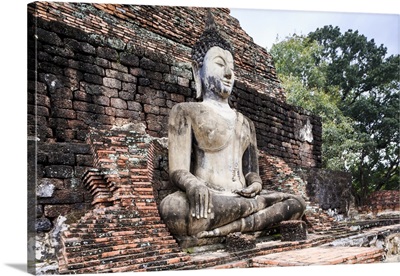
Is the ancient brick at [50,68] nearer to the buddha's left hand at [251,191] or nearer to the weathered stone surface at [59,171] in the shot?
the weathered stone surface at [59,171]

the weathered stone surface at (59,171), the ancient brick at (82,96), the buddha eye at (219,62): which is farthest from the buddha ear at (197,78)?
the weathered stone surface at (59,171)

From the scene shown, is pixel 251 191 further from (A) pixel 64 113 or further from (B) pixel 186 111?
(A) pixel 64 113

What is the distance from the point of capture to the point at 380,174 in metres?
8.20

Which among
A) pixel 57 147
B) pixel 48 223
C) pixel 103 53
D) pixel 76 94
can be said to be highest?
pixel 103 53

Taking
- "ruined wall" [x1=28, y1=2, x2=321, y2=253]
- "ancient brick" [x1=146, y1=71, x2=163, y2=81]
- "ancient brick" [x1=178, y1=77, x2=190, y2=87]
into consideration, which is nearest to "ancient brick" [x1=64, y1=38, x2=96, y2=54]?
"ruined wall" [x1=28, y1=2, x2=321, y2=253]

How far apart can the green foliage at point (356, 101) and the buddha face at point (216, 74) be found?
69.2 inches

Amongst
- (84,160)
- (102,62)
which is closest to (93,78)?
(102,62)

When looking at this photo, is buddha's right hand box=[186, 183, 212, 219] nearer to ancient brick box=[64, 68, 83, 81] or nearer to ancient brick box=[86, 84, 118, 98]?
ancient brick box=[86, 84, 118, 98]

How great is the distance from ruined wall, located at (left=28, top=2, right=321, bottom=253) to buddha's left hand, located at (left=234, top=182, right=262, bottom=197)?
4.08 ft

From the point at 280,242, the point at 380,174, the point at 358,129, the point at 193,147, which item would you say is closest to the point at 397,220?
the point at 380,174

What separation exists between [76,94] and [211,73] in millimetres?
1614

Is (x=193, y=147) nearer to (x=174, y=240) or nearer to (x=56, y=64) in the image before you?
(x=174, y=240)

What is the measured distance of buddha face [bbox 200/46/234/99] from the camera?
6.61 meters

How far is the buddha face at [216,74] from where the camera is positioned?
6613 millimetres
